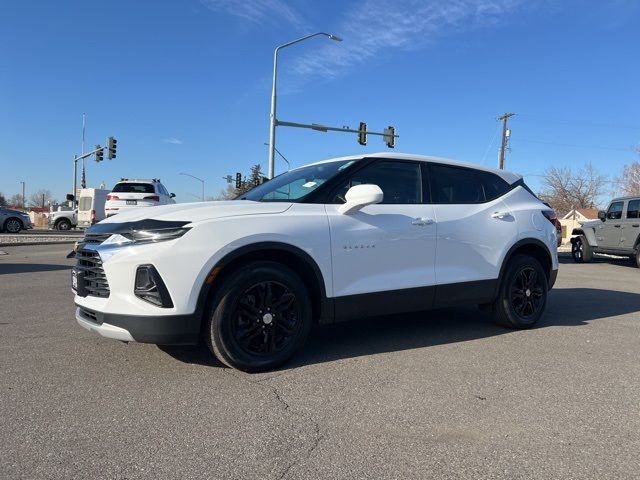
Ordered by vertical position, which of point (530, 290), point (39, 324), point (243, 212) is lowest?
point (39, 324)

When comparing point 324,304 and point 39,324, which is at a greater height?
point 324,304

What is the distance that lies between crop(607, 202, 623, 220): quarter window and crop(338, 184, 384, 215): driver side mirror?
13881 millimetres

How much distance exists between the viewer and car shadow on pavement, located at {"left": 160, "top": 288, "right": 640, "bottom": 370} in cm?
448

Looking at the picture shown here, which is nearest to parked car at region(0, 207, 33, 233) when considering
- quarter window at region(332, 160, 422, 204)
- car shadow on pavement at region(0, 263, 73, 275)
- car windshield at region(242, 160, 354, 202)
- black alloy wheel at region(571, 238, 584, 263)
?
car shadow on pavement at region(0, 263, 73, 275)

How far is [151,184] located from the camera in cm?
1745

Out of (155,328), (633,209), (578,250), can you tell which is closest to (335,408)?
(155,328)

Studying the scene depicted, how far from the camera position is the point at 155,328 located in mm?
3637

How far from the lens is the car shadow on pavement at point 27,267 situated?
10.1 m

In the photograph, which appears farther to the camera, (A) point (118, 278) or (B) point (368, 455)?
(A) point (118, 278)

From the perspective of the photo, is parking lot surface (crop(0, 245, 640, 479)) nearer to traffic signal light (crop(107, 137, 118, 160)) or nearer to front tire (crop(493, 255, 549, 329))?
front tire (crop(493, 255, 549, 329))

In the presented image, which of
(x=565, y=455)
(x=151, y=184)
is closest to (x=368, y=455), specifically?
(x=565, y=455)

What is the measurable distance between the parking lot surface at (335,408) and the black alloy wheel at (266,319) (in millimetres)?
241

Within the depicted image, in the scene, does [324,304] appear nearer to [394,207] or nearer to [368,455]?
[394,207]

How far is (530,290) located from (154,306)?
412cm
